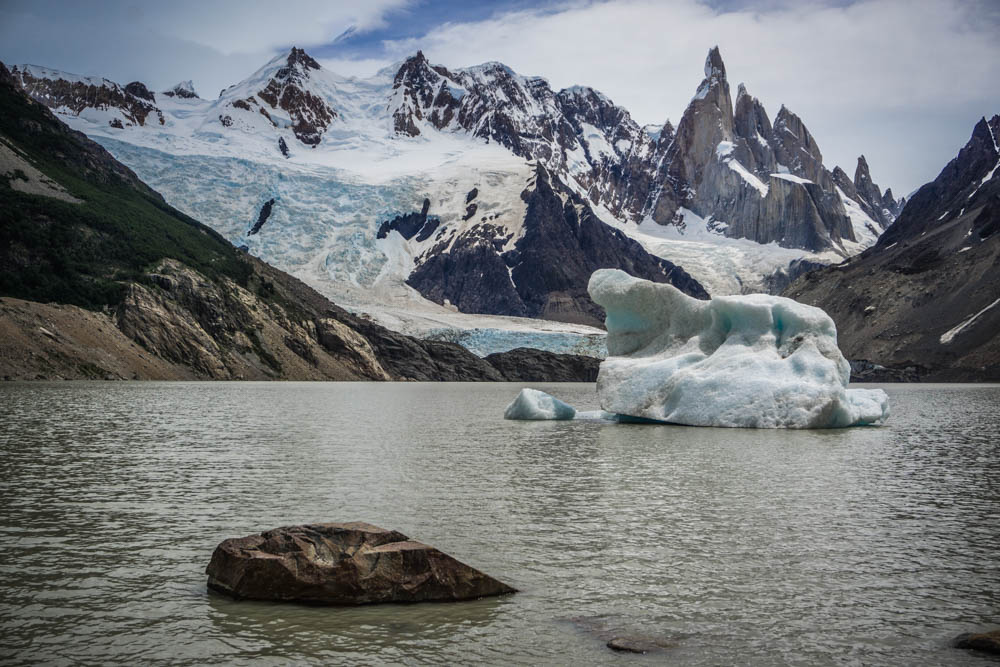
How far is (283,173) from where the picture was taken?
15588 centimetres

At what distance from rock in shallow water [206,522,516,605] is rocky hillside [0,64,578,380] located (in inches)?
1948

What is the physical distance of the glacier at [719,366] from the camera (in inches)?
1064

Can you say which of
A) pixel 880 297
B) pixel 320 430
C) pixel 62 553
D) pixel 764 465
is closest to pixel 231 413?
pixel 320 430

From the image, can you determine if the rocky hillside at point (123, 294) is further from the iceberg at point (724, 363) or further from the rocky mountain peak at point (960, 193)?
the rocky mountain peak at point (960, 193)

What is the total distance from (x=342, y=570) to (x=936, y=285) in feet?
404

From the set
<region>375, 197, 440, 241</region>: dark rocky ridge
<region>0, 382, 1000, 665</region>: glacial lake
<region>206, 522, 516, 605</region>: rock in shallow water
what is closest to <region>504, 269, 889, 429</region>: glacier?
<region>0, 382, 1000, 665</region>: glacial lake

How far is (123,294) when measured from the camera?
6812cm

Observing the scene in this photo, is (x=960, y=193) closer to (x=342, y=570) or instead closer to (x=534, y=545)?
(x=534, y=545)

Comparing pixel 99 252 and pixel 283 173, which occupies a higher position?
pixel 283 173

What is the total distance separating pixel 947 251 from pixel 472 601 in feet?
439

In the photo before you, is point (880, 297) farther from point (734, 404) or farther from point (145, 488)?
point (145, 488)

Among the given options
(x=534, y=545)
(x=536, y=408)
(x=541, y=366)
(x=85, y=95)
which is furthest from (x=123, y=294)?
(x=85, y=95)

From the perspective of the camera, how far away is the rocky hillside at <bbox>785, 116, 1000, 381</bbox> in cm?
10069

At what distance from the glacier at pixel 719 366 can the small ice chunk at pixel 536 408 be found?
1.9 inches
